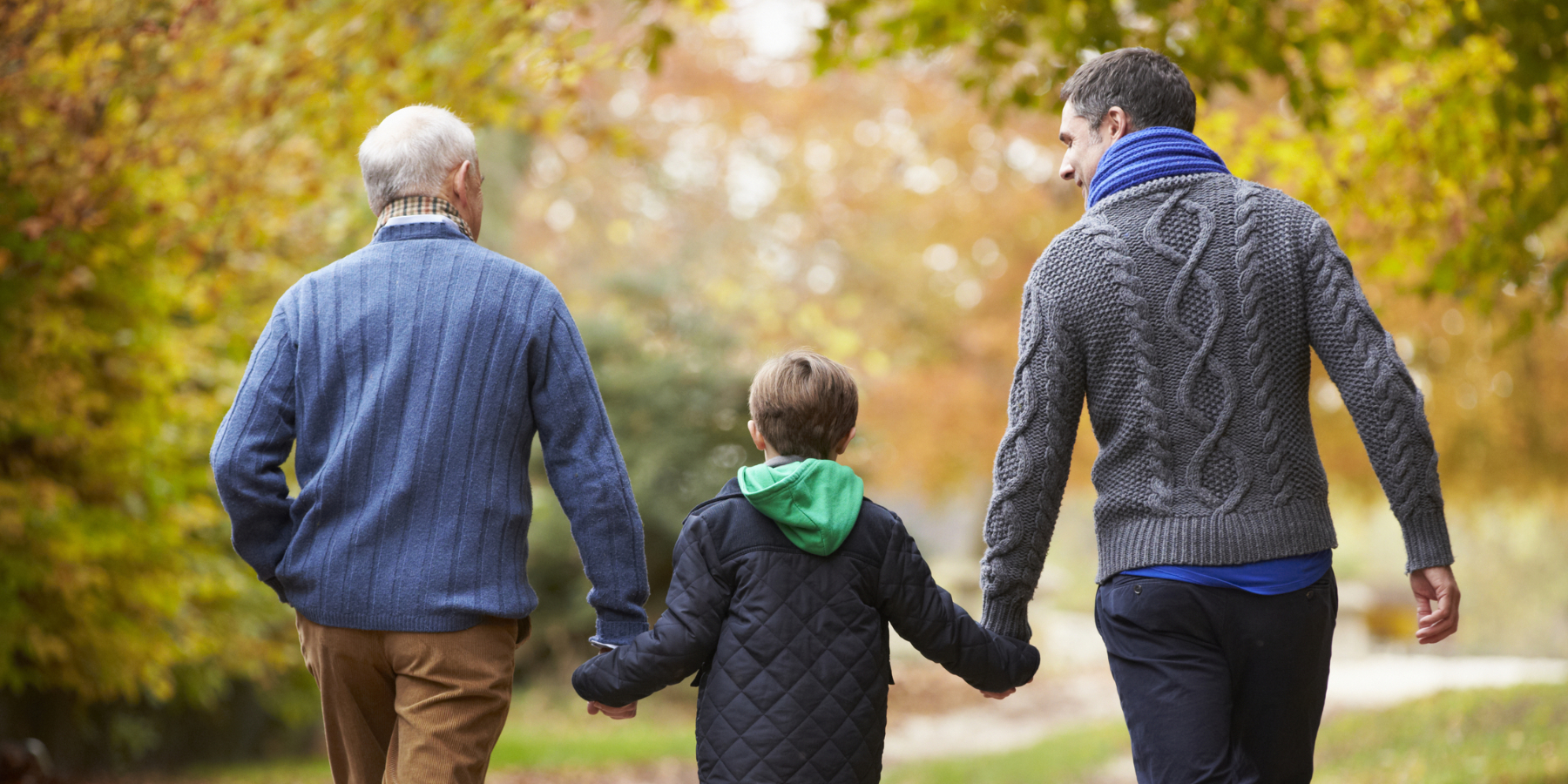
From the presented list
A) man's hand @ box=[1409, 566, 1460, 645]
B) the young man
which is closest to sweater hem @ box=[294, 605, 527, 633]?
the young man

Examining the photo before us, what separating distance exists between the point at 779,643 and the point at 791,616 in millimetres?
57

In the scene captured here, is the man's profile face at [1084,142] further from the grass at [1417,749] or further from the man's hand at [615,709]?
the grass at [1417,749]

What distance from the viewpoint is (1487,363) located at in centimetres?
1049

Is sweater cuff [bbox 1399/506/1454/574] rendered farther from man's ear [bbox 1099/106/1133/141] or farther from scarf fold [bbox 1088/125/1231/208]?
man's ear [bbox 1099/106/1133/141]

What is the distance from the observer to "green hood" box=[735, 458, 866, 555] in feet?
8.39

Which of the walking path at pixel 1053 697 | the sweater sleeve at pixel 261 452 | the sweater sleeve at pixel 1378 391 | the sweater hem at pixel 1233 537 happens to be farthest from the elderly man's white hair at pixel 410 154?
the walking path at pixel 1053 697

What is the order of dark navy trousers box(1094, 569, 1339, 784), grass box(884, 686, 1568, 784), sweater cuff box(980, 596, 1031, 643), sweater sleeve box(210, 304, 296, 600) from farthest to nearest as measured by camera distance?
1. grass box(884, 686, 1568, 784)
2. sweater cuff box(980, 596, 1031, 643)
3. sweater sleeve box(210, 304, 296, 600)
4. dark navy trousers box(1094, 569, 1339, 784)

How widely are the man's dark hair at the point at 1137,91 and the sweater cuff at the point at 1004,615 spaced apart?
98 cm

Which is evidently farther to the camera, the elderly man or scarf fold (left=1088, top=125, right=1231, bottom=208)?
scarf fold (left=1088, top=125, right=1231, bottom=208)

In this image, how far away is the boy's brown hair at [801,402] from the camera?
2670 mm

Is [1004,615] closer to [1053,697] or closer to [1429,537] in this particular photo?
[1429,537]

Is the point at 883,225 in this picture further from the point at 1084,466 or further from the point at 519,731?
the point at 519,731

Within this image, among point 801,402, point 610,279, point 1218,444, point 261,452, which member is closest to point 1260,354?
point 1218,444

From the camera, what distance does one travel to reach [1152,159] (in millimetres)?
2564
